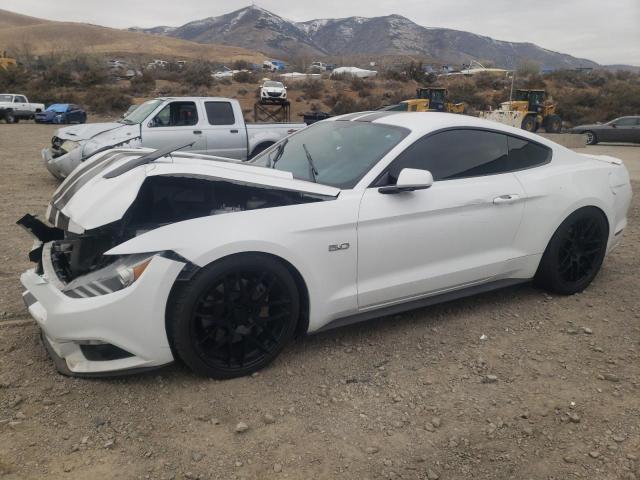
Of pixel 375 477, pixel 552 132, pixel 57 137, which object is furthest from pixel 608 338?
pixel 552 132

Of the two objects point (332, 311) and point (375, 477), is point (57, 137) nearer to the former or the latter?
point (332, 311)

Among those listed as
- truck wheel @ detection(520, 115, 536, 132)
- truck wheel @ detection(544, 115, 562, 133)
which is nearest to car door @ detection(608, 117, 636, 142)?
truck wheel @ detection(544, 115, 562, 133)

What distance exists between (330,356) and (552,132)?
1052 inches

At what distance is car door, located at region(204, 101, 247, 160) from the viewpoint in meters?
9.70

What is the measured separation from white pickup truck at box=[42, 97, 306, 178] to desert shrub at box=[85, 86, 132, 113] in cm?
2581

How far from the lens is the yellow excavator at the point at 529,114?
2542 centimetres

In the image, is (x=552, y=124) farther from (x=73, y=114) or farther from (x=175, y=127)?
(x=73, y=114)

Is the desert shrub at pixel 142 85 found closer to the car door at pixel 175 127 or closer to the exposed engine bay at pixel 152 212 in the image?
the car door at pixel 175 127

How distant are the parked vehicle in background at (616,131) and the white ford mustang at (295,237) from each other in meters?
21.4

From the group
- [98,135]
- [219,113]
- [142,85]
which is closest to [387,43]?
[142,85]

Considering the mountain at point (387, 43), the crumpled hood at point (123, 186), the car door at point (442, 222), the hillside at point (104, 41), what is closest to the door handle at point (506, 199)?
the car door at point (442, 222)

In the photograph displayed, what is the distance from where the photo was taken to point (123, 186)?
2.97m

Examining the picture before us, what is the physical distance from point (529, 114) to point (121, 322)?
26940mm

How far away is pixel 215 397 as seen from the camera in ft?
9.21
